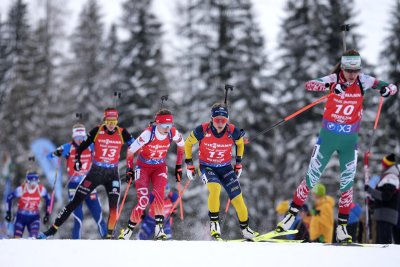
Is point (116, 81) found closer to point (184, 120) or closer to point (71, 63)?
point (184, 120)

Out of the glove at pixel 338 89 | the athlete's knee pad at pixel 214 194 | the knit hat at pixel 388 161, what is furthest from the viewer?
the knit hat at pixel 388 161

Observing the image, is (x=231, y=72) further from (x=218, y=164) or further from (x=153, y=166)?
(x=218, y=164)

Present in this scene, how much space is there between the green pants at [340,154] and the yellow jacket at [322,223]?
433 centimetres

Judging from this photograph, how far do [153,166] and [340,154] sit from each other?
323cm

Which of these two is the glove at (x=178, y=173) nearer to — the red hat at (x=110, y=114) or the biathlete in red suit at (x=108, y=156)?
the biathlete in red suit at (x=108, y=156)

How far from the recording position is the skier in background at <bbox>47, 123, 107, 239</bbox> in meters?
11.1

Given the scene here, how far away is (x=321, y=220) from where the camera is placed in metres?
12.3

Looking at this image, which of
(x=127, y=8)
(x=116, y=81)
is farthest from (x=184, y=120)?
(x=127, y=8)

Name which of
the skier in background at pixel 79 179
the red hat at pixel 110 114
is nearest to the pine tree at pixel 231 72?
the skier in background at pixel 79 179

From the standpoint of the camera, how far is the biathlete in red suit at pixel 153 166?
9.23 metres

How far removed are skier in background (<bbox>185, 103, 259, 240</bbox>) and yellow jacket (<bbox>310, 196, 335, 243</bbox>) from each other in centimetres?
414

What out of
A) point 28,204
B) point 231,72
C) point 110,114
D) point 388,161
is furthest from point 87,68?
point 388,161

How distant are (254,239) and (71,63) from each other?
30.2 metres

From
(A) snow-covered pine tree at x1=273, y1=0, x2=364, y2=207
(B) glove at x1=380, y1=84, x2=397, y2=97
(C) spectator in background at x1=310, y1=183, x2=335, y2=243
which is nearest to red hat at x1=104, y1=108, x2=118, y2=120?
(B) glove at x1=380, y1=84, x2=397, y2=97
